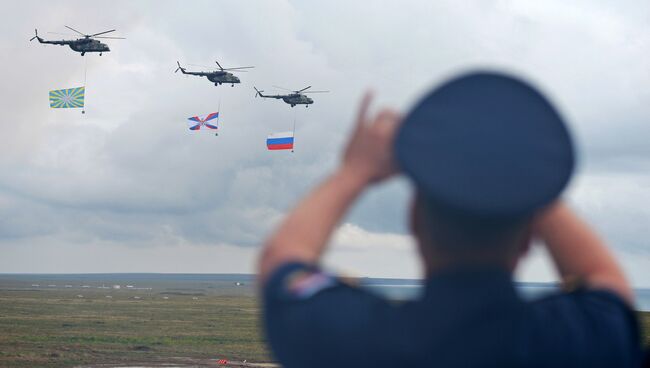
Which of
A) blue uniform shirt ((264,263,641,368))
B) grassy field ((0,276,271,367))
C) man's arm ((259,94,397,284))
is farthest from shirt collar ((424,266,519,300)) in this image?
grassy field ((0,276,271,367))

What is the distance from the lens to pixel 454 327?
1603mm

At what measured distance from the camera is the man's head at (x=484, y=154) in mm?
1525

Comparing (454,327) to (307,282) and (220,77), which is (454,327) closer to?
(307,282)

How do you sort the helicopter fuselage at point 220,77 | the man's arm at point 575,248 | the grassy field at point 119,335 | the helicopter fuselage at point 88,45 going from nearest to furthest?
the man's arm at point 575,248, the grassy field at point 119,335, the helicopter fuselage at point 88,45, the helicopter fuselage at point 220,77

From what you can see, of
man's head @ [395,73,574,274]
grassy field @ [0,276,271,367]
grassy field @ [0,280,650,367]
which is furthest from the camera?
grassy field @ [0,276,271,367]

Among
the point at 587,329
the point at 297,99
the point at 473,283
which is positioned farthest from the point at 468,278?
the point at 297,99

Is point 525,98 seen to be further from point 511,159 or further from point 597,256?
point 597,256

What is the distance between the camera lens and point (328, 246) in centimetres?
176

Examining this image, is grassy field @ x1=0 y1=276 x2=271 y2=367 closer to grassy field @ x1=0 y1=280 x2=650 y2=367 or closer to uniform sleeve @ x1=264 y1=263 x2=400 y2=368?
grassy field @ x1=0 y1=280 x2=650 y2=367

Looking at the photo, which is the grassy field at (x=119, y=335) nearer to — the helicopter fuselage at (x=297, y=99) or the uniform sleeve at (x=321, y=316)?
the helicopter fuselage at (x=297, y=99)

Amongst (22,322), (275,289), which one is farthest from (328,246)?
(22,322)

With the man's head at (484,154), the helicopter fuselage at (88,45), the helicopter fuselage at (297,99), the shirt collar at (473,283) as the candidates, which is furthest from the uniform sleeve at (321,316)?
the helicopter fuselage at (297,99)

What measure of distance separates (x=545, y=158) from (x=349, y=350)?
1.64ft

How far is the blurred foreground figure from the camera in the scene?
154cm
